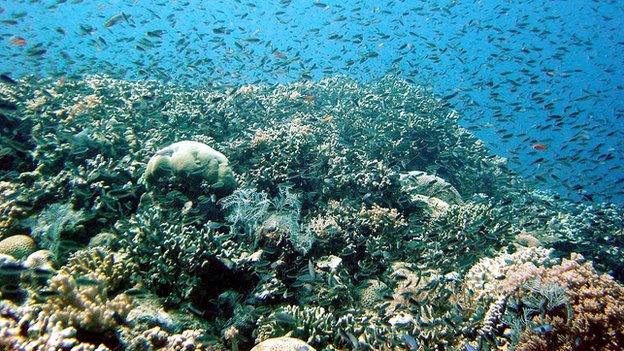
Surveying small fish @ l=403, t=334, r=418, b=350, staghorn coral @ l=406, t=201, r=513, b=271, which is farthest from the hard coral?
staghorn coral @ l=406, t=201, r=513, b=271

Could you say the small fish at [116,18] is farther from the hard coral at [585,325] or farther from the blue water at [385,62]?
the hard coral at [585,325]

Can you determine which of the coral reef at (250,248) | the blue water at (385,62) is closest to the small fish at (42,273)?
the coral reef at (250,248)

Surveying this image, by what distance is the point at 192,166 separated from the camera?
688 cm

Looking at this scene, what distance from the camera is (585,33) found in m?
149

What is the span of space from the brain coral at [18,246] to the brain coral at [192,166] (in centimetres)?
211

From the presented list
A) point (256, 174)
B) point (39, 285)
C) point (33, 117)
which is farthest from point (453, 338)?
point (33, 117)

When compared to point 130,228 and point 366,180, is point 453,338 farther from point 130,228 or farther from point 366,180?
point 130,228

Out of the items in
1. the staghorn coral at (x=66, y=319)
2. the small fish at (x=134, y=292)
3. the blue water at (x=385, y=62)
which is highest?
the staghorn coral at (x=66, y=319)

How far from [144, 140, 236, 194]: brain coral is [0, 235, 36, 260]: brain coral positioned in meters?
2.11

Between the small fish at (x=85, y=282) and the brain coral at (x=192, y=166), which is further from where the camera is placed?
the brain coral at (x=192, y=166)

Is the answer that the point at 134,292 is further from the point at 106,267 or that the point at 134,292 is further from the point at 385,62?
the point at 385,62

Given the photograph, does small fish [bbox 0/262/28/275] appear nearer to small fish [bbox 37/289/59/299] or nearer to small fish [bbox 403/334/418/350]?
small fish [bbox 37/289/59/299]

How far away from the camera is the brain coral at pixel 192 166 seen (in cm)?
684

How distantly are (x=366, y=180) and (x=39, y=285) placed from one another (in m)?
6.07
